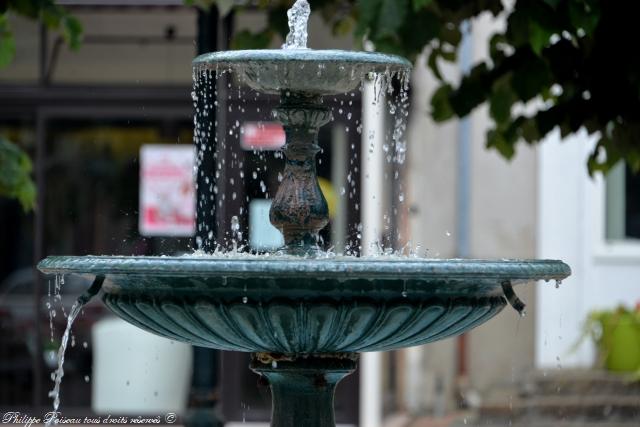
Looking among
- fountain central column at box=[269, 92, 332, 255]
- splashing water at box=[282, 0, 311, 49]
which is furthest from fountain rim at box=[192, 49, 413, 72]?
splashing water at box=[282, 0, 311, 49]

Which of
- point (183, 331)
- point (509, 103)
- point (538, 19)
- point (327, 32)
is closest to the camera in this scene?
point (183, 331)

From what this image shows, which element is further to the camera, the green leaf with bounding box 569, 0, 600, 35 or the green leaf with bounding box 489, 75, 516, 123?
the green leaf with bounding box 489, 75, 516, 123

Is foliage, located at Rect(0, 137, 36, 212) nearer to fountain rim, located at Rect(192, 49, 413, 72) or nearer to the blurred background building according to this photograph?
fountain rim, located at Rect(192, 49, 413, 72)

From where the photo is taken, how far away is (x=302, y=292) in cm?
471

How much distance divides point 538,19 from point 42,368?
741 centimetres

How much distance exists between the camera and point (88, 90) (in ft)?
42.4

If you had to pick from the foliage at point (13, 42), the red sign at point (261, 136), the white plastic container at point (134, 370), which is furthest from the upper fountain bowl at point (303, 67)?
the white plastic container at point (134, 370)

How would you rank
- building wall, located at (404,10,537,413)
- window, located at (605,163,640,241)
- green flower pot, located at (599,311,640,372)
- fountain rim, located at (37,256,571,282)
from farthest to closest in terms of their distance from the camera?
building wall, located at (404,10,537,413) < window, located at (605,163,640,241) < green flower pot, located at (599,311,640,372) < fountain rim, located at (37,256,571,282)

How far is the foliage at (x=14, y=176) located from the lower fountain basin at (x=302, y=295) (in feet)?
12.1

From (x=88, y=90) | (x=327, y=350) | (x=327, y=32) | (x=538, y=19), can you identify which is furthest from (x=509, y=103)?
(x=88, y=90)

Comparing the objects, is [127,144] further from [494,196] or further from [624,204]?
[624,204]

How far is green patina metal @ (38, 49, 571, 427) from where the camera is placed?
461 centimetres

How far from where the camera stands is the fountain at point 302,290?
4.61m

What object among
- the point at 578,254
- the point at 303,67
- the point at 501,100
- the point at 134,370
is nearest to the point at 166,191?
the point at 134,370
